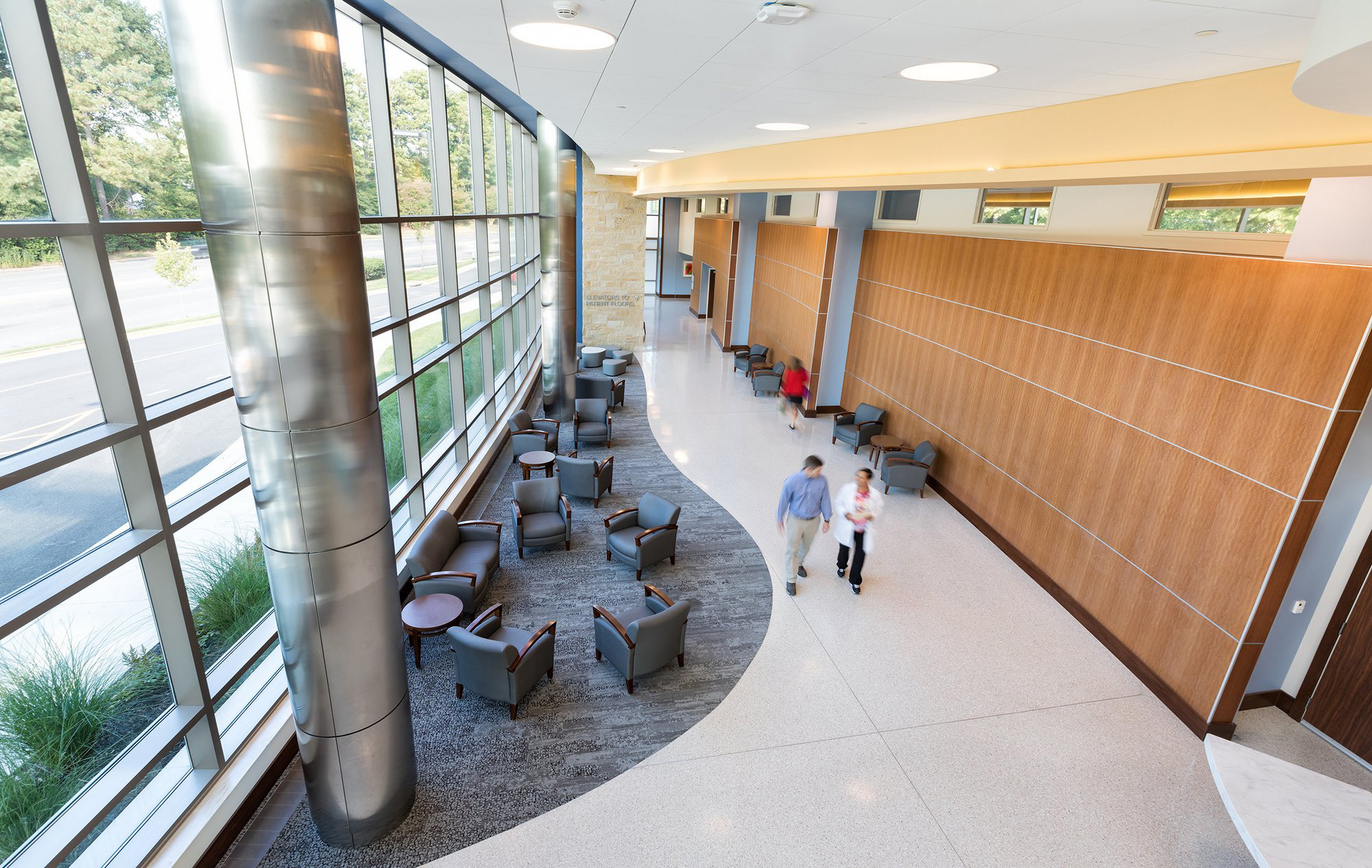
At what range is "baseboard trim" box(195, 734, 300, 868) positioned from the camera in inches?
154

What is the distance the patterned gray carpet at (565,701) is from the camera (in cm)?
427

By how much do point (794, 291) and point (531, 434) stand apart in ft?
23.1

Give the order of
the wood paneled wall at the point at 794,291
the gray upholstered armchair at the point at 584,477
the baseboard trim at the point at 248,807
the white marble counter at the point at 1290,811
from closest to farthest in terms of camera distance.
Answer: the white marble counter at the point at 1290,811, the baseboard trim at the point at 248,807, the gray upholstered armchair at the point at 584,477, the wood paneled wall at the point at 794,291

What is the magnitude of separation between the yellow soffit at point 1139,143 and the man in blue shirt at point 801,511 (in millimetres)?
2895

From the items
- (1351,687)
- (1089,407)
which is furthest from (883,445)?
(1351,687)

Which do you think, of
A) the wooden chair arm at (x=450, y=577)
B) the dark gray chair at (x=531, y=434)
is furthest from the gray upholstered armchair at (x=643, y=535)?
the dark gray chair at (x=531, y=434)

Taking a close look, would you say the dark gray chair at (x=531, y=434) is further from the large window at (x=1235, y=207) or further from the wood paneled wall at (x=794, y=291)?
the large window at (x=1235, y=207)

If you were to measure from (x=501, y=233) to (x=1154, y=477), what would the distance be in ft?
34.2

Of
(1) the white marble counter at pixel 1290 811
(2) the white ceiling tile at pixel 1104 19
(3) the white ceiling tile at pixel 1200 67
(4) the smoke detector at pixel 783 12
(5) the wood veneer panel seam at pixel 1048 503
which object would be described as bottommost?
(1) the white marble counter at pixel 1290 811

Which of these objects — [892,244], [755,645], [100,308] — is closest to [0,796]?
[100,308]

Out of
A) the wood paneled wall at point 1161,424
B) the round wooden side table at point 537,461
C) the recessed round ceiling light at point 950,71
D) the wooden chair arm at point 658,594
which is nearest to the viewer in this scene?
the recessed round ceiling light at point 950,71

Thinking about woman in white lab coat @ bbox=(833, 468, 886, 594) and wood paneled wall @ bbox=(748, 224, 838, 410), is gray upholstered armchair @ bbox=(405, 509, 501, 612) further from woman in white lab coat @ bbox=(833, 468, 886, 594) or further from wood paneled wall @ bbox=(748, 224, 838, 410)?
wood paneled wall @ bbox=(748, 224, 838, 410)

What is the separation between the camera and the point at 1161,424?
582 centimetres

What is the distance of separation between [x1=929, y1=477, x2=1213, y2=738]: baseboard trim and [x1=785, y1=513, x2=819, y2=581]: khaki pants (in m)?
2.67
